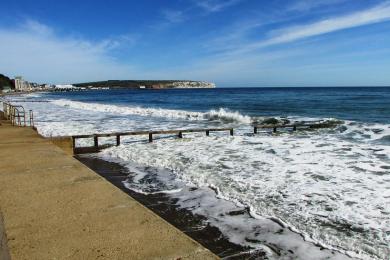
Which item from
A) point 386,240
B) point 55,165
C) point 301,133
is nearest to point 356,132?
point 301,133

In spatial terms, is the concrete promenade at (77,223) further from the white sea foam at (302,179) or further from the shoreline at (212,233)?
the white sea foam at (302,179)

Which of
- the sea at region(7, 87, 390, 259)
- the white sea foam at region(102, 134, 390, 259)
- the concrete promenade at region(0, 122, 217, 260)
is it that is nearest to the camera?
the concrete promenade at region(0, 122, 217, 260)

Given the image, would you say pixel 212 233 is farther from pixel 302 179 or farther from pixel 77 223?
pixel 302 179

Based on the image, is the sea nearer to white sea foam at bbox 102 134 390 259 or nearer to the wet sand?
white sea foam at bbox 102 134 390 259

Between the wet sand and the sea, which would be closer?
the wet sand

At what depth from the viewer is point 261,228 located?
234 inches

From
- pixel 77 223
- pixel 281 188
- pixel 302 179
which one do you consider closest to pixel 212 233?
pixel 77 223

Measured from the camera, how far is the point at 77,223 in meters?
4.19

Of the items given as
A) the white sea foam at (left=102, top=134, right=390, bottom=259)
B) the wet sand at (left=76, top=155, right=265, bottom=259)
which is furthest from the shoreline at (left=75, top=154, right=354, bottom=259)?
the white sea foam at (left=102, top=134, right=390, bottom=259)

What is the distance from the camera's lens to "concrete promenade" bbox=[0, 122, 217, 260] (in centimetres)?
350

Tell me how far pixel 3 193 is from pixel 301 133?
16440mm

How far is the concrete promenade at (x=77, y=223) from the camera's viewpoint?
350cm

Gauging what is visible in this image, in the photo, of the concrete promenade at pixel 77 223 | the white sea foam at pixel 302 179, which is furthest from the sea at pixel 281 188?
the concrete promenade at pixel 77 223

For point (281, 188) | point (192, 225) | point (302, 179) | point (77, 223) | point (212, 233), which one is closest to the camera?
point (77, 223)
